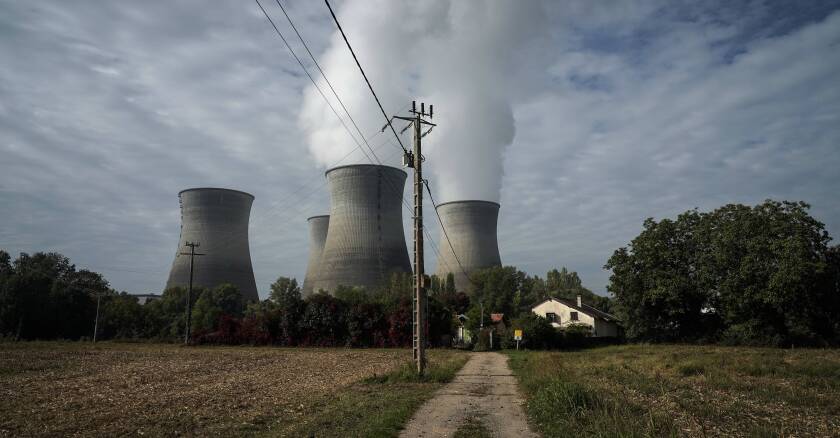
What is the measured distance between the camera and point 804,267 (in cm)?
2736

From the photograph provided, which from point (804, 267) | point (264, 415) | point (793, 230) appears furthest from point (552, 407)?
point (793, 230)

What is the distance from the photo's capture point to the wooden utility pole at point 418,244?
47.9 feet

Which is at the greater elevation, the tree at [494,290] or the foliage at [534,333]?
the tree at [494,290]

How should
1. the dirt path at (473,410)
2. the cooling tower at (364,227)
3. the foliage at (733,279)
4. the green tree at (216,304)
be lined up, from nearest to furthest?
the dirt path at (473,410) < the foliage at (733,279) < the cooling tower at (364,227) < the green tree at (216,304)

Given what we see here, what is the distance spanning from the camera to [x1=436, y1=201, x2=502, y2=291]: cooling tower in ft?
157

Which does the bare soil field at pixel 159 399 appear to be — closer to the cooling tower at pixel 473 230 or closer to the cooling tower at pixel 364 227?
the cooling tower at pixel 364 227

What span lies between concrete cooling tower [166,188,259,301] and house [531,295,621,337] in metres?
27.5

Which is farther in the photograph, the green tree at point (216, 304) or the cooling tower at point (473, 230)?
the green tree at point (216, 304)

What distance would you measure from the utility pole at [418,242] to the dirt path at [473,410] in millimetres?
1336

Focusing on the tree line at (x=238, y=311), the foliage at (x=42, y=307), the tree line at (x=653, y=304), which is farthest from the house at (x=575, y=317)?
the foliage at (x=42, y=307)

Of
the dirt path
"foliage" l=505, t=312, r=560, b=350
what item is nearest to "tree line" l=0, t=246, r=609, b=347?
"foliage" l=505, t=312, r=560, b=350

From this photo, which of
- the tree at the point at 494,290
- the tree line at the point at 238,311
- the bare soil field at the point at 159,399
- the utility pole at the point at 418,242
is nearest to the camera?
the bare soil field at the point at 159,399

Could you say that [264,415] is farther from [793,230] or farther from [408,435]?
[793,230]

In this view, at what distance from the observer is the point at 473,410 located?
948 centimetres
